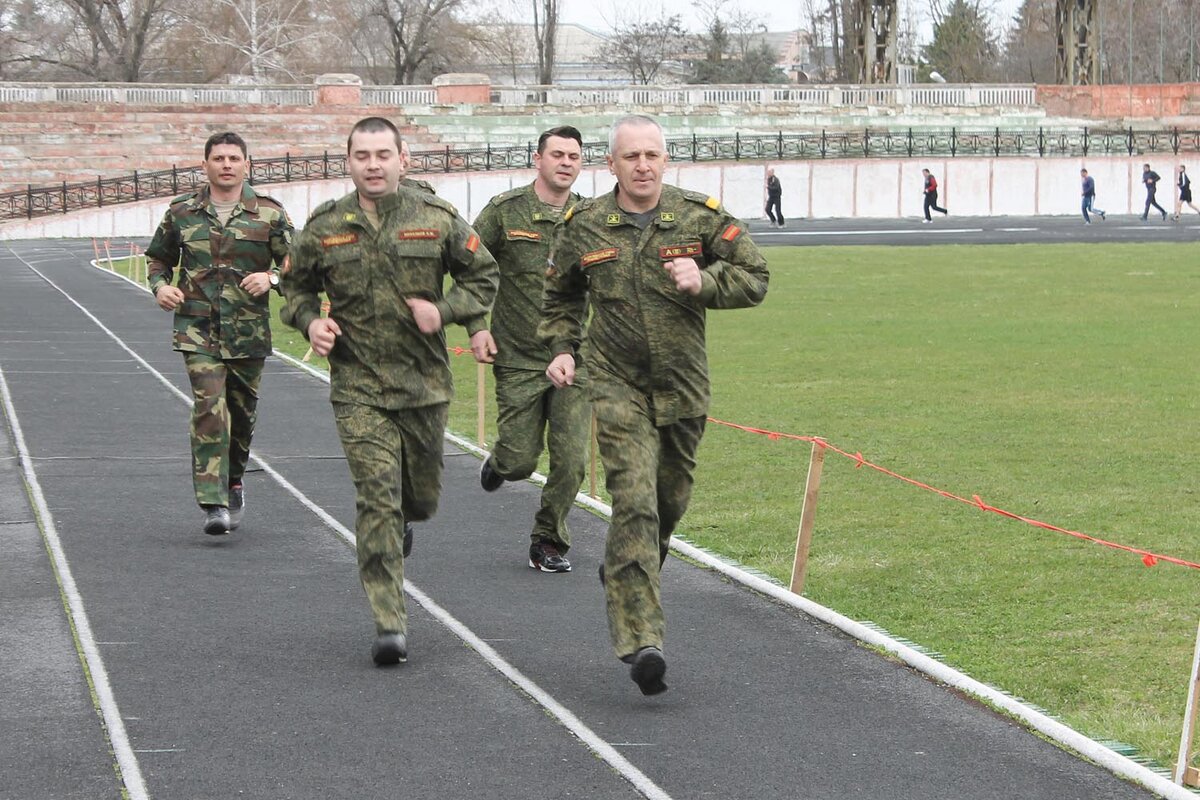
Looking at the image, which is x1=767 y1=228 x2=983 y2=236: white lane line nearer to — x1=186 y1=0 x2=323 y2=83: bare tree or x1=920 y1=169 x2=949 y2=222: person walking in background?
x1=920 y1=169 x2=949 y2=222: person walking in background

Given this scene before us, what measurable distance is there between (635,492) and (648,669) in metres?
0.66

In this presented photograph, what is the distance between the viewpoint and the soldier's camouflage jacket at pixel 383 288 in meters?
7.30

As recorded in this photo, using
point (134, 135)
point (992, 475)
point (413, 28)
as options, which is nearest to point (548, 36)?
point (413, 28)

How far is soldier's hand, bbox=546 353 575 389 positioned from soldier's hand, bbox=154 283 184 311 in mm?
3272

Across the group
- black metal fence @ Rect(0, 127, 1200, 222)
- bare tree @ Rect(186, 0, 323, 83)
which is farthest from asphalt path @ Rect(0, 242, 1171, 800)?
bare tree @ Rect(186, 0, 323, 83)

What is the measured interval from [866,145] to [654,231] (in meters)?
58.2

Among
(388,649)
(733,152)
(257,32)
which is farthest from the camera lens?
(257,32)

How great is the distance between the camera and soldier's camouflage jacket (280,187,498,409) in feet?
24.0

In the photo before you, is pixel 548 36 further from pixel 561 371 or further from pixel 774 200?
pixel 561 371

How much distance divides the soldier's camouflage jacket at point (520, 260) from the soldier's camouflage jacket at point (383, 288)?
167 centimetres

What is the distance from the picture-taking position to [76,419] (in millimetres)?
14891

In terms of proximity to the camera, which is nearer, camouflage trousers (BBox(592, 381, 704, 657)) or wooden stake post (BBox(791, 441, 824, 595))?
camouflage trousers (BBox(592, 381, 704, 657))

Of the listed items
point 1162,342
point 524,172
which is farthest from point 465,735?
point 524,172

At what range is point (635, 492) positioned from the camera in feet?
22.0
